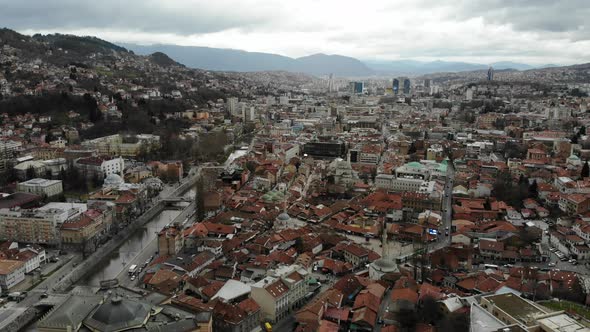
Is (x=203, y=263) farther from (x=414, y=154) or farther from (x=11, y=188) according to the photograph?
(x=414, y=154)

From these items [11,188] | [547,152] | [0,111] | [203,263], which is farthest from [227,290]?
[0,111]

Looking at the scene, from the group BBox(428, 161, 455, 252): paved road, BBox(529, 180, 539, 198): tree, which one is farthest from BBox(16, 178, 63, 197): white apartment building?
BBox(529, 180, 539, 198): tree

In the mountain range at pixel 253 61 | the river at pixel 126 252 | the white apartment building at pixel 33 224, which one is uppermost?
the mountain range at pixel 253 61

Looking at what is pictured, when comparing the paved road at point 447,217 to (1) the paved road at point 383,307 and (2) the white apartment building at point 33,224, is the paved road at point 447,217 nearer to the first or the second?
(1) the paved road at point 383,307

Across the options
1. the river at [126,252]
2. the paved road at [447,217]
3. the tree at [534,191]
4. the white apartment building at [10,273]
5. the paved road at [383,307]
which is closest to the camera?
the paved road at [383,307]

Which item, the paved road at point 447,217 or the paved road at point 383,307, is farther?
the paved road at point 447,217

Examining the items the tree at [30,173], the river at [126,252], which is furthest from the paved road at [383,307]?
the tree at [30,173]

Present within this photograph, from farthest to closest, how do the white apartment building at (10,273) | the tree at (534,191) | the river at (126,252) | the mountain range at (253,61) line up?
the mountain range at (253,61) < the tree at (534,191) < the river at (126,252) < the white apartment building at (10,273)

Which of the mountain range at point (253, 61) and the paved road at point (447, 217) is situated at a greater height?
the mountain range at point (253, 61)

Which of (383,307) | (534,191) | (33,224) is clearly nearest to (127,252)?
(33,224)

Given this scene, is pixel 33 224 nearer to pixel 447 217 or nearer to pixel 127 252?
pixel 127 252

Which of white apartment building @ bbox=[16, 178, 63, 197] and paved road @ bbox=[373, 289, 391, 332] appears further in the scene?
white apartment building @ bbox=[16, 178, 63, 197]

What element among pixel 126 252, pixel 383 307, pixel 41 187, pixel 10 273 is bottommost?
pixel 126 252

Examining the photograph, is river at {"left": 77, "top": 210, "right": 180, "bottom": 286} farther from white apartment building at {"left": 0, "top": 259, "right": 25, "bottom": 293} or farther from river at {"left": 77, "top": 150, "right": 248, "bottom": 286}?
white apartment building at {"left": 0, "top": 259, "right": 25, "bottom": 293}
